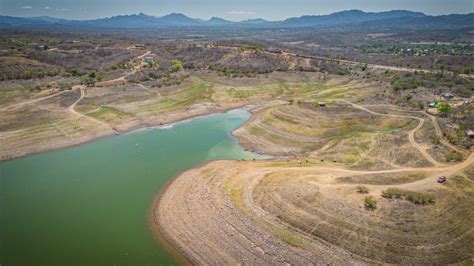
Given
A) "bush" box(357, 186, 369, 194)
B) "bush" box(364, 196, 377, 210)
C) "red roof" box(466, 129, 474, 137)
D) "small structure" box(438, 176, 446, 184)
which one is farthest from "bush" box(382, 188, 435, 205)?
"red roof" box(466, 129, 474, 137)

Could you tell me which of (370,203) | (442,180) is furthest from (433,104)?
(370,203)

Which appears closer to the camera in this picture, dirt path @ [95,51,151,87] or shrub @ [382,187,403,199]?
shrub @ [382,187,403,199]

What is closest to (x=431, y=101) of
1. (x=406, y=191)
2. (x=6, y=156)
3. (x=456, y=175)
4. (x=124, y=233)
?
(x=456, y=175)

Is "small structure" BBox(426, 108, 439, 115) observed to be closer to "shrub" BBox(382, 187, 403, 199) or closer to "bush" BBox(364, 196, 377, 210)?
"shrub" BBox(382, 187, 403, 199)

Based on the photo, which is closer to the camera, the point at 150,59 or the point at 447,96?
the point at 447,96

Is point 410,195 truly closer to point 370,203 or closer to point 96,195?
point 370,203

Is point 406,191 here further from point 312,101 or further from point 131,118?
point 131,118

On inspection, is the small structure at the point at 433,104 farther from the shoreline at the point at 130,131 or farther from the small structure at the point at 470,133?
the shoreline at the point at 130,131

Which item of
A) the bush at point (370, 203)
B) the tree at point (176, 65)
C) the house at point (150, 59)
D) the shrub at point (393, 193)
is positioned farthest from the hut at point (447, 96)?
the house at point (150, 59)
